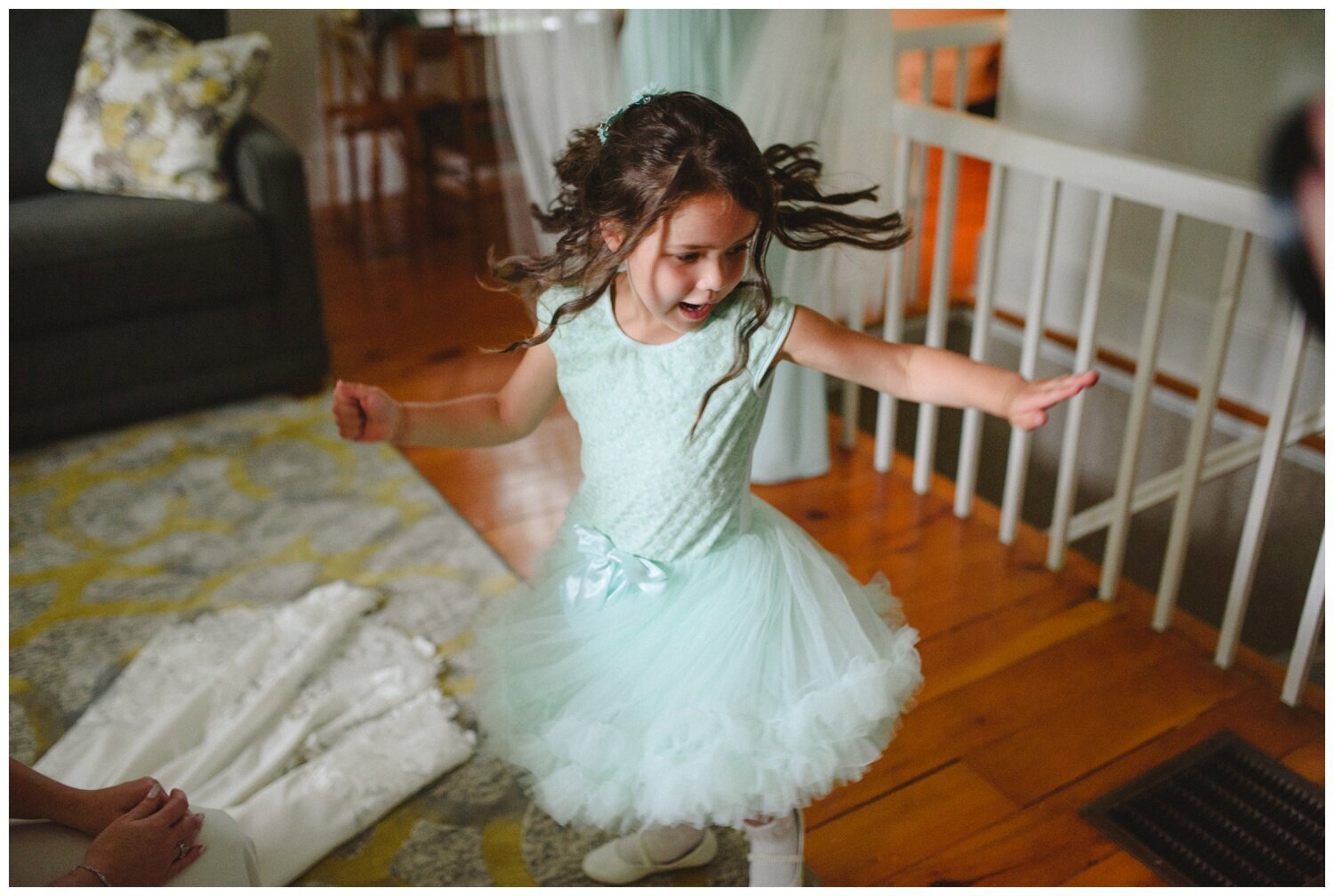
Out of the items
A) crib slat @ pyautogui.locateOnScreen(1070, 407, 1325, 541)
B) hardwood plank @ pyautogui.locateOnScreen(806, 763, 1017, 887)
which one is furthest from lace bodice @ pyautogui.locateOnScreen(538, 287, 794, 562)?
crib slat @ pyautogui.locateOnScreen(1070, 407, 1325, 541)

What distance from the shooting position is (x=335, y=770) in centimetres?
176

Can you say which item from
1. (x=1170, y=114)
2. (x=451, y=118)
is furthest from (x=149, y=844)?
(x=451, y=118)

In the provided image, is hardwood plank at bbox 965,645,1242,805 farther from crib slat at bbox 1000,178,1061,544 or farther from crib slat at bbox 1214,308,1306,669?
crib slat at bbox 1000,178,1061,544

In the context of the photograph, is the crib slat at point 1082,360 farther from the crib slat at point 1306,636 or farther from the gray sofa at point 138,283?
the gray sofa at point 138,283

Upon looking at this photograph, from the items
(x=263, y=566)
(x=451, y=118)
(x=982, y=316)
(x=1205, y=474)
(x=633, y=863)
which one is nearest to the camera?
(x=633, y=863)

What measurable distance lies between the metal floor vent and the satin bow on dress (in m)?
0.81

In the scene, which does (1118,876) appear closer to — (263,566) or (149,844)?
(149,844)

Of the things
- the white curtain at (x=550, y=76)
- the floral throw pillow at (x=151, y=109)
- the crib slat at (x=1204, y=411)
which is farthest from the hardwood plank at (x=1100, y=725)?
the floral throw pillow at (x=151, y=109)

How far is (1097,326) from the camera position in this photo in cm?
200

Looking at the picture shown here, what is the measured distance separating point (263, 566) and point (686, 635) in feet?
4.20

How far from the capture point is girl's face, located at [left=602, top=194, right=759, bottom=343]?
1145mm

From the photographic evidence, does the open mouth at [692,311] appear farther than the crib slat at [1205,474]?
No

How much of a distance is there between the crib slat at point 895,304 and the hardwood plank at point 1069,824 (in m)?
0.75

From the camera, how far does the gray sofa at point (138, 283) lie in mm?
2594
